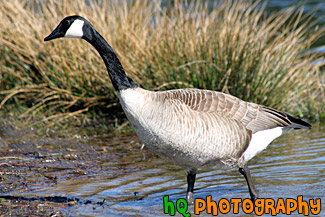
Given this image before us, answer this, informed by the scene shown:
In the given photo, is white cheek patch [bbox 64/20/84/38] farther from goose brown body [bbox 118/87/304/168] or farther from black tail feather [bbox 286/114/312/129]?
black tail feather [bbox 286/114/312/129]

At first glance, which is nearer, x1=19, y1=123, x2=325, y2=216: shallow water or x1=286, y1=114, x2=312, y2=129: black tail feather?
x1=19, y1=123, x2=325, y2=216: shallow water

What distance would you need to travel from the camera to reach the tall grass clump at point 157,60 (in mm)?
7840

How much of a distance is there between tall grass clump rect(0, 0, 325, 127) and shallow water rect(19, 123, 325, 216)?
1.26 metres

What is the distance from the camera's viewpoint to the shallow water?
5.25m

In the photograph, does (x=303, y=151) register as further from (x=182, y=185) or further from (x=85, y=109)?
(x=85, y=109)

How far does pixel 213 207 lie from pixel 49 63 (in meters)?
4.84

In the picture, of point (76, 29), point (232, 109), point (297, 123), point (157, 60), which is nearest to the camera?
point (76, 29)

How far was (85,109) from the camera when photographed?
8.33m

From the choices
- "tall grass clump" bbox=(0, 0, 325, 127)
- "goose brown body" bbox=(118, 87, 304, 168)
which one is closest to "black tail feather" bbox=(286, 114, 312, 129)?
"goose brown body" bbox=(118, 87, 304, 168)

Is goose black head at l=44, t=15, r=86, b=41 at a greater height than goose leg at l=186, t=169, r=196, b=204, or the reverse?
goose black head at l=44, t=15, r=86, b=41

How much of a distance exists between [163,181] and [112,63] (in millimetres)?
1754

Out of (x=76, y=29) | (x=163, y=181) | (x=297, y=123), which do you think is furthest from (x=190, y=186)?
(x=76, y=29)

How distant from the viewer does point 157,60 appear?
26.0 ft

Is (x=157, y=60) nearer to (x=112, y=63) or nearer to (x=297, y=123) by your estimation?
(x=297, y=123)
